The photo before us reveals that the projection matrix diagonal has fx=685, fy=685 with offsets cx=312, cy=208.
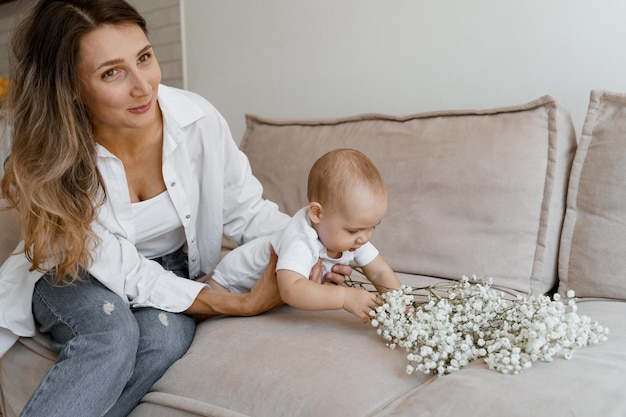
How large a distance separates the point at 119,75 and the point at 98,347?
0.62 metres

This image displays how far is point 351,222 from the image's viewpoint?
1483 mm

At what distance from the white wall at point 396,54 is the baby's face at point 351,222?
97 cm

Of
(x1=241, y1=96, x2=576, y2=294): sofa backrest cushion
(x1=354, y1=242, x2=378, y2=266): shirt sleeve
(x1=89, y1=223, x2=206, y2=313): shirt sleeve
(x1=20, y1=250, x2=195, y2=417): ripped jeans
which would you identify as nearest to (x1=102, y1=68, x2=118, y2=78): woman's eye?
(x1=89, y1=223, x2=206, y2=313): shirt sleeve

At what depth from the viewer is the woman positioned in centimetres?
150

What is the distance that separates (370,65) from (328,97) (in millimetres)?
245

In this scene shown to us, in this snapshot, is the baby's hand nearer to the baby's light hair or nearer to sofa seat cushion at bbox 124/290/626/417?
sofa seat cushion at bbox 124/290/626/417

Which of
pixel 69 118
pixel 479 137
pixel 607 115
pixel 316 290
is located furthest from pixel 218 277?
pixel 607 115

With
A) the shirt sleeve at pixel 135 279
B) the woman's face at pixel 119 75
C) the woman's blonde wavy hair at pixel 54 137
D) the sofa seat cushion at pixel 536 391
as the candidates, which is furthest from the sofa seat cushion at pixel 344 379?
the woman's face at pixel 119 75

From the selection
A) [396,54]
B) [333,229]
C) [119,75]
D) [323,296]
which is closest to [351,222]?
[333,229]

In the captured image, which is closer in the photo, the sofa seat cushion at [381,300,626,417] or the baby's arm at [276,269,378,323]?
the sofa seat cushion at [381,300,626,417]

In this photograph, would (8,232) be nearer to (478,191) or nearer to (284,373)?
(284,373)

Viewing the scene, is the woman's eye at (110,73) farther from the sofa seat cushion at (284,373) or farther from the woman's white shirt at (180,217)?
the sofa seat cushion at (284,373)

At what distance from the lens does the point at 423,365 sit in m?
1.28

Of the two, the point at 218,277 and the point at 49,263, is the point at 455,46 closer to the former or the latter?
the point at 218,277
